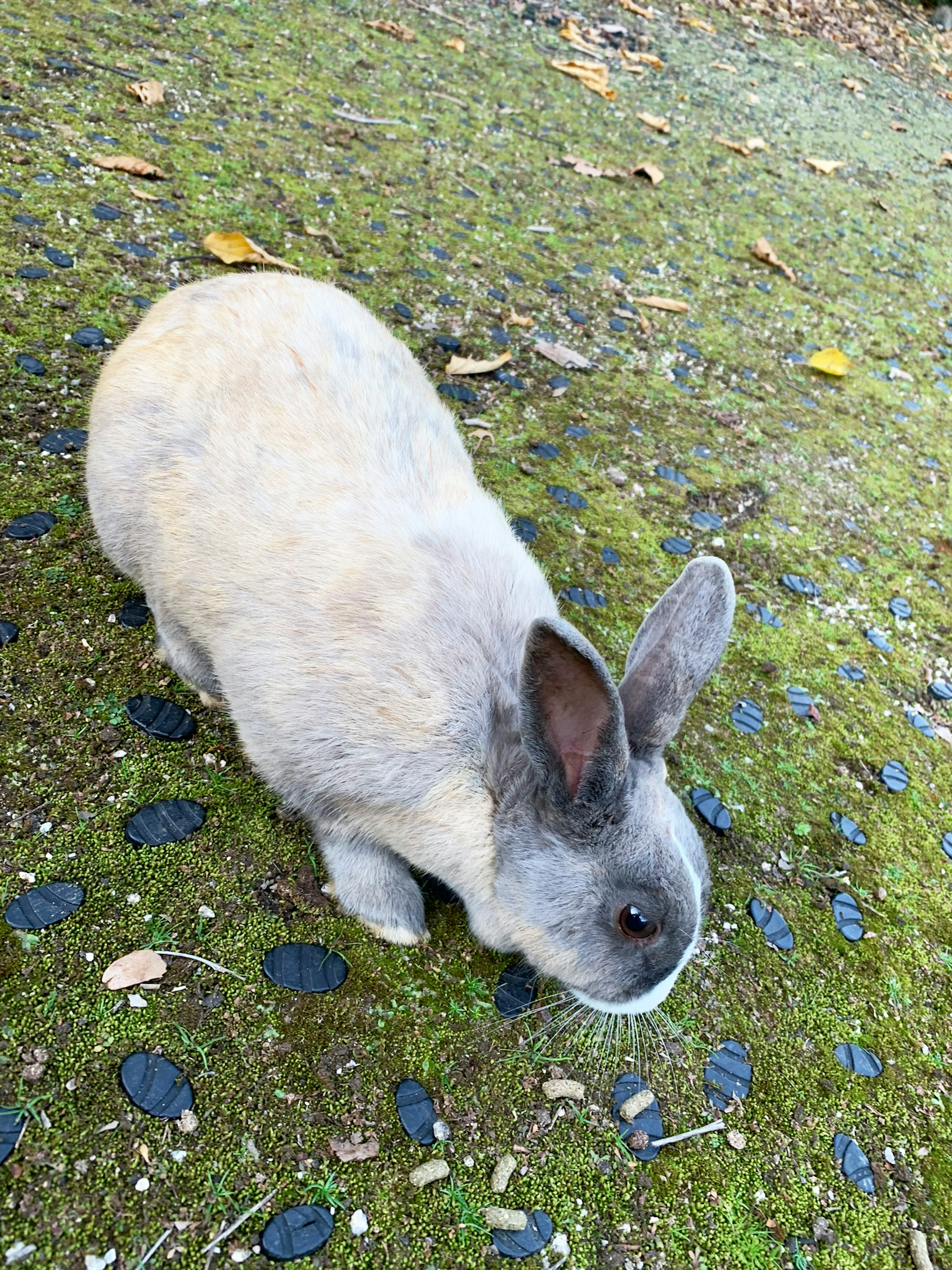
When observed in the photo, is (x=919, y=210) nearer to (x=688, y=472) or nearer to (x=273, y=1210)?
(x=688, y=472)

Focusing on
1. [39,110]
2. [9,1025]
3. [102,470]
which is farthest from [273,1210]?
[39,110]

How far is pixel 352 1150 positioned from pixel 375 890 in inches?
26.7

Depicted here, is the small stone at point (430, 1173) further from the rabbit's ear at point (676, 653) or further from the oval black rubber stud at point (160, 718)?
the oval black rubber stud at point (160, 718)

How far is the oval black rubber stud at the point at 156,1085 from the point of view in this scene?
2.06 meters

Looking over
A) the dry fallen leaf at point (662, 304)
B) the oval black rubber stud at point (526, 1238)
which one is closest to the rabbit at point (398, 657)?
the oval black rubber stud at point (526, 1238)

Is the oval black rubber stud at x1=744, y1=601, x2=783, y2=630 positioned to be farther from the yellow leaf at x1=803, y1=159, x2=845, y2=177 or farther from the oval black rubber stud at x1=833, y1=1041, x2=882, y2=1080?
the yellow leaf at x1=803, y1=159, x2=845, y2=177

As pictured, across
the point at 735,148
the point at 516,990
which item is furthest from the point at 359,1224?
the point at 735,148

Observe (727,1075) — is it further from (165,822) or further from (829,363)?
(829,363)

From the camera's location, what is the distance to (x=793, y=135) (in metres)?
10.1

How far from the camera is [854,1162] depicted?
2449 millimetres

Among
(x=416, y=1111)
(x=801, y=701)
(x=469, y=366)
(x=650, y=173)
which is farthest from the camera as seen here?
(x=650, y=173)

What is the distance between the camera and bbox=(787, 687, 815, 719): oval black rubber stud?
12.2ft

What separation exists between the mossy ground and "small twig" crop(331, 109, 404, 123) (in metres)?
0.09

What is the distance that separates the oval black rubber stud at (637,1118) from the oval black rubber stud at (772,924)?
730 mm
